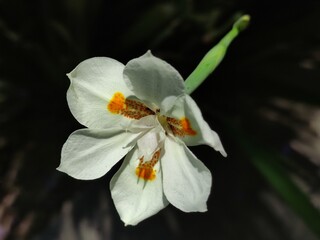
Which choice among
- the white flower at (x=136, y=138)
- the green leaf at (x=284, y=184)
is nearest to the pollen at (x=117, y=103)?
the white flower at (x=136, y=138)

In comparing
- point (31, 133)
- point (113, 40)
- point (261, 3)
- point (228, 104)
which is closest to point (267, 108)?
point (228, 104)

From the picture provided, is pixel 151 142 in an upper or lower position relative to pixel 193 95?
upper

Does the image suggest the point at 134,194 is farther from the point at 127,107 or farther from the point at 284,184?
the point at 284,184

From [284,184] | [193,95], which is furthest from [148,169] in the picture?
[193,95]

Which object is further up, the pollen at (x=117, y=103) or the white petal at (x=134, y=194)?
the pollen at (x=117, y=103)

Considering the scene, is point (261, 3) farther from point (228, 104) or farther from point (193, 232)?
point (193, 232)

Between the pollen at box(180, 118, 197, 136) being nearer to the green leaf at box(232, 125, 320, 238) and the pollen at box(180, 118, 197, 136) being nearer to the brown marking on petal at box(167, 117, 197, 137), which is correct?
the brown marking on petal at box(167, 117, 197, 137)

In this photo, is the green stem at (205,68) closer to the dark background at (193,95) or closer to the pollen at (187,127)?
the pollen at (187,127)
